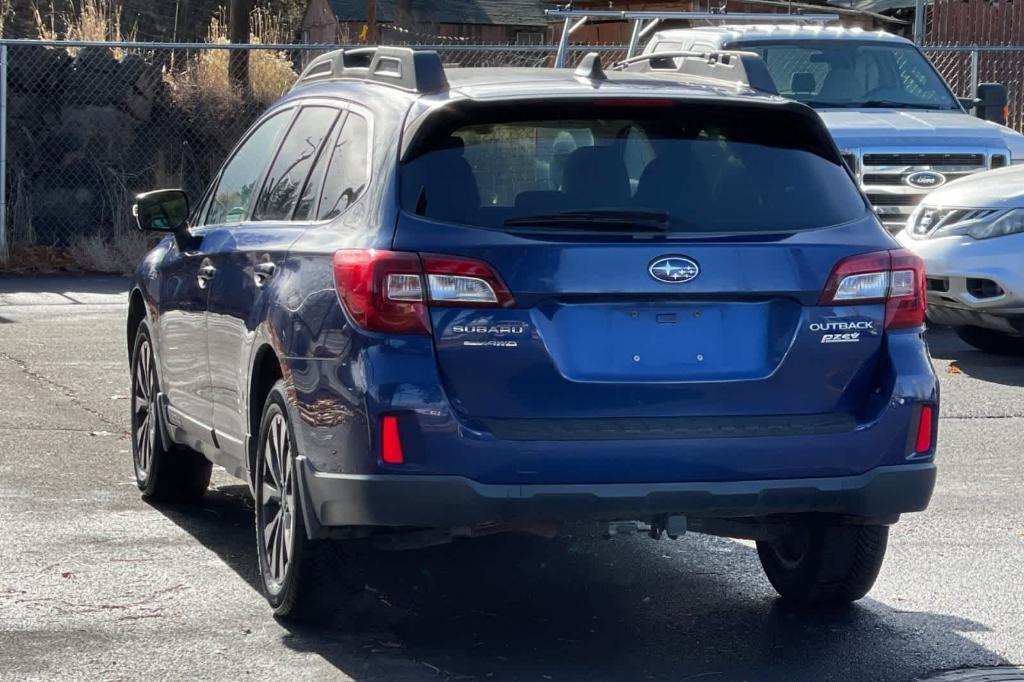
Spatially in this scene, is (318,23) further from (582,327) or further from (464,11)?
(582,327)

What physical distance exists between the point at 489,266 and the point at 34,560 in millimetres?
2461

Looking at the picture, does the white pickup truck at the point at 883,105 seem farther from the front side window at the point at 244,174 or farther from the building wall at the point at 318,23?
the building wall at the point at 318,23

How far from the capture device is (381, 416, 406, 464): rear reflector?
200 inches

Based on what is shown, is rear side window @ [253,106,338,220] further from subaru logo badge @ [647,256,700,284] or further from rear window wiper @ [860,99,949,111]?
rear window wiper @ [860,99,949,111]

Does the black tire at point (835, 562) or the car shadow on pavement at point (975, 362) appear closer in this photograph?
the black tire at point (835, 562)

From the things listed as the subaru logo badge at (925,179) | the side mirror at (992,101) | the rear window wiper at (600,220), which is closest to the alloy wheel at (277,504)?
the rear window wiper at (600,220)

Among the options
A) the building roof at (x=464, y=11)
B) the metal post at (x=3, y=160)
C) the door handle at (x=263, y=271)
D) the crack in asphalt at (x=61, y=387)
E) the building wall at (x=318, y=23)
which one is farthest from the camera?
the building wall at (x=318, y=23)

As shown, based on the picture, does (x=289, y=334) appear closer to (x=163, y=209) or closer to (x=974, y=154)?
(x=163, y=209)

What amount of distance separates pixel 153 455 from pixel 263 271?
1.88 meters

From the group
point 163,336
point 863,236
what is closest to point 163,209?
point 163,336

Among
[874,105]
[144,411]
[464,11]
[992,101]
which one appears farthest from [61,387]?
[464,11]

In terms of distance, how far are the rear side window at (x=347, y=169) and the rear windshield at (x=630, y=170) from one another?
11.7 inches

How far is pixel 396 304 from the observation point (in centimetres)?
511

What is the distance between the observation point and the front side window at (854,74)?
14758mm
